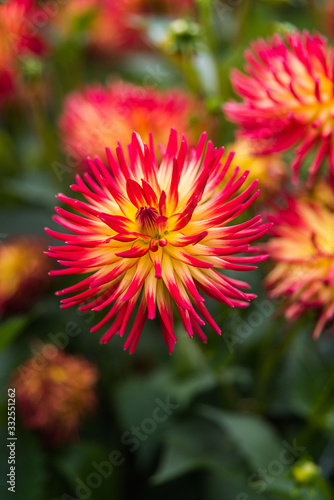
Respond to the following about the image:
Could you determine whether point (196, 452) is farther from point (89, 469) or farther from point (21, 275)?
point (21, 275)

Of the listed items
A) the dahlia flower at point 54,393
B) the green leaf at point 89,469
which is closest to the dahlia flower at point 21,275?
the dahlia flower at point 54,393

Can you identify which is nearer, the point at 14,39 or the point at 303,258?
the point at 303,258

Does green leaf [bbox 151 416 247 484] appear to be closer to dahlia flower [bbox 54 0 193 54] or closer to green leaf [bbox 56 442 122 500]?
green leaf [bbox 56 442 122 500]

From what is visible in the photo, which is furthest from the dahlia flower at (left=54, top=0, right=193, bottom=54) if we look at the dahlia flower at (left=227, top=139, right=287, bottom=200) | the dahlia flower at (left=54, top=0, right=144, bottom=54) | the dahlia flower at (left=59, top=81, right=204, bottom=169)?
the dahlia flower at (left=227, top=139, right=287, bottom=200)

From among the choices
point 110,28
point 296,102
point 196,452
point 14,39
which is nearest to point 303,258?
point 296,102

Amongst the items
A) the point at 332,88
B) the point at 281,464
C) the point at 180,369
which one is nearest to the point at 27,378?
the point at 180,369

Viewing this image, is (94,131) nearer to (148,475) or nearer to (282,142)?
(282,142)
